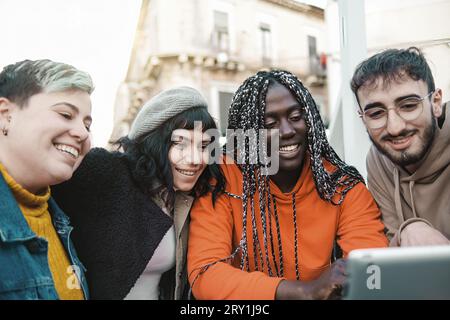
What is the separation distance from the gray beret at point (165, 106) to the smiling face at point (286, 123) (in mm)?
255

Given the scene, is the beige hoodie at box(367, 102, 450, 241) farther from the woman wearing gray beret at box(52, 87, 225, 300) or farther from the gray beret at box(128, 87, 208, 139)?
the gray beret at box(128, 87, 208, 139)

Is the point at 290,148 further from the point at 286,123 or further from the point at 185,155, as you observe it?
the point at 185,155

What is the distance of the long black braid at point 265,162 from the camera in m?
1.48

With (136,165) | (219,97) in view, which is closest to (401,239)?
(136,165)

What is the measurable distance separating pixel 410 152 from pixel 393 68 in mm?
292

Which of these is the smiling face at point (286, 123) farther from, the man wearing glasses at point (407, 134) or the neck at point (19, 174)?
the neck at point (19, 174)

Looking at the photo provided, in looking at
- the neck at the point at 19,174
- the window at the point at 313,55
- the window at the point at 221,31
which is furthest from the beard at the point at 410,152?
the window at the point at 313,55

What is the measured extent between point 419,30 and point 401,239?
1.90 meters

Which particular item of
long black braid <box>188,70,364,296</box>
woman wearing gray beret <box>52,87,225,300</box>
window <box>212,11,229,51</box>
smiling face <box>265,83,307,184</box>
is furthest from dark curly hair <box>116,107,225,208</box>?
window <box>212,11,229,51</box>

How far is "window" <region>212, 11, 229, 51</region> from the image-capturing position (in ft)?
32.6

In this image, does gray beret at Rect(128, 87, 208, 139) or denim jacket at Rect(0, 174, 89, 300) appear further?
gray beret at Rect(128, 87, 208, 139)

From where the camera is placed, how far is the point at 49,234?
1.22 metres

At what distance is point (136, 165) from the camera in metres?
1.46
